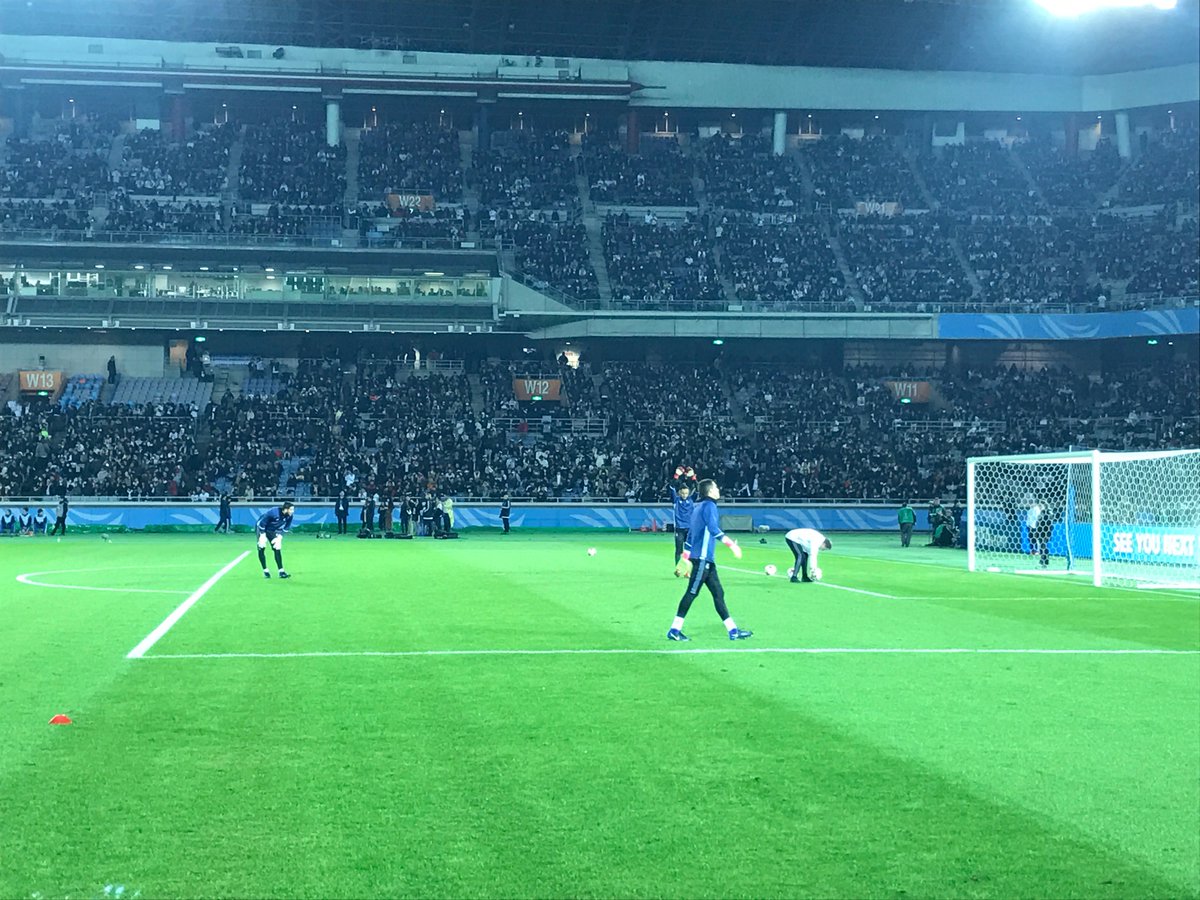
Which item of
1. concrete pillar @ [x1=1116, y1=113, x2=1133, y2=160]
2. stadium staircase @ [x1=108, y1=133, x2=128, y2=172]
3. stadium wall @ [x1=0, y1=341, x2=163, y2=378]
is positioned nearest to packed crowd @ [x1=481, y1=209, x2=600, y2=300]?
stadium wall @ [x1=0, y1=341, x2=163, y2=378]

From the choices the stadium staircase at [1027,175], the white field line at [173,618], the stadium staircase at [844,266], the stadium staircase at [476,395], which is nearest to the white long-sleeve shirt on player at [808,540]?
the white field line at [173,618]

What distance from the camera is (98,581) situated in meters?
24.1

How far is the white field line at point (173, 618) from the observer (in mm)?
13792

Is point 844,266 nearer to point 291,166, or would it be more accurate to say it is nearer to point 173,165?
point 291,166

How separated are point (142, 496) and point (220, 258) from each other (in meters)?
15.8

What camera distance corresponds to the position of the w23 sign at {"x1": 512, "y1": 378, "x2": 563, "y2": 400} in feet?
214

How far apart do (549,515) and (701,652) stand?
42.6m

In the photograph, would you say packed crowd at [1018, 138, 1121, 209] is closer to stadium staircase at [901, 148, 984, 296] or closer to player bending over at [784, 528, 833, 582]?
stadium staircase at [901, 148, 984, 296]

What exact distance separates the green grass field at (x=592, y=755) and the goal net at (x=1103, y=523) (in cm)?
1006

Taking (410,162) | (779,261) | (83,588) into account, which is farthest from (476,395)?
(83,588)

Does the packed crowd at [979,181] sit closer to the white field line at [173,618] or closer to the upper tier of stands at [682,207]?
the upper tier of stands at [682,207]

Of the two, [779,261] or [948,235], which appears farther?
[948,235]

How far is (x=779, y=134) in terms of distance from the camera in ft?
251

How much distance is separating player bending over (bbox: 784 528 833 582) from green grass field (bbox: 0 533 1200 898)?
6045mm
